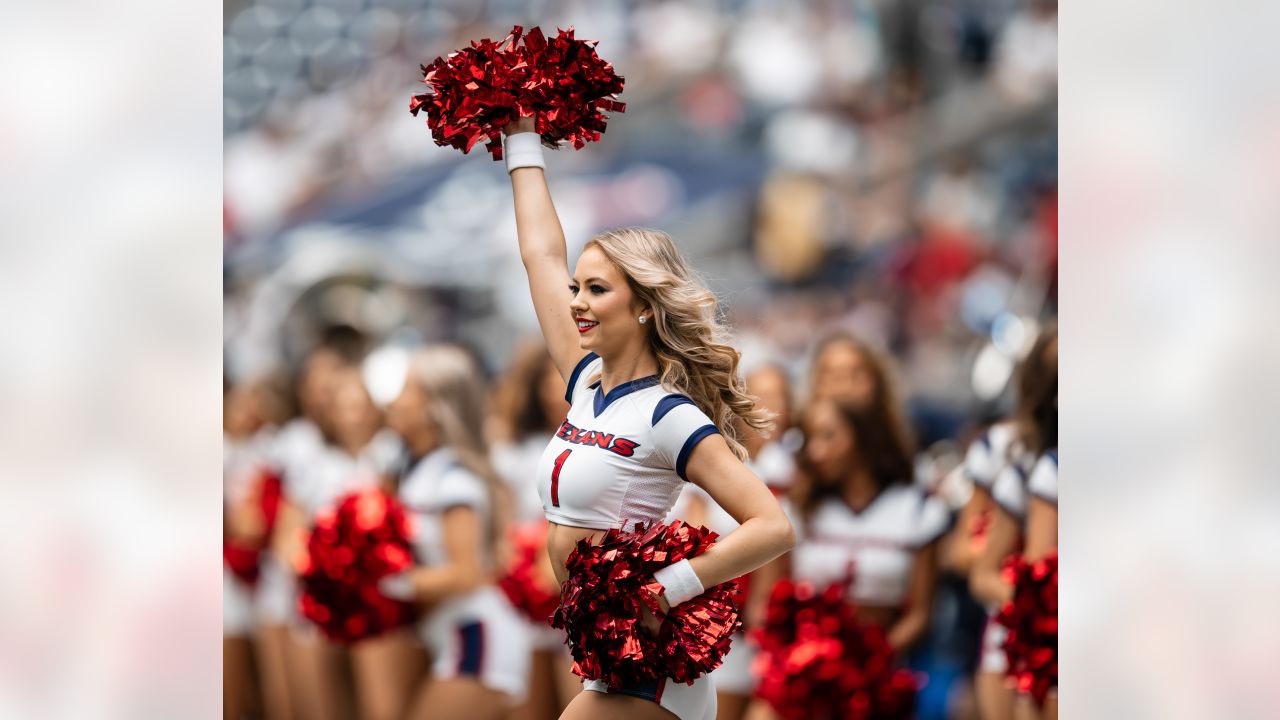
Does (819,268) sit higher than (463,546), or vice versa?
(819,268)

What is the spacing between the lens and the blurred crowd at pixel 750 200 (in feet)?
14.0

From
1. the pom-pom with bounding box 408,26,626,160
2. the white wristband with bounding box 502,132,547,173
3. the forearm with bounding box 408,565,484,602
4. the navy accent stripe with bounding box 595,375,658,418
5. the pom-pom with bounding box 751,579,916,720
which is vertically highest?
the pom-pom with bounding box 408,26,626,160

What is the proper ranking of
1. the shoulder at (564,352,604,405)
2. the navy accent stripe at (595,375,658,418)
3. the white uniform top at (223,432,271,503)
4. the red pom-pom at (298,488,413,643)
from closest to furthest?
1. the navy accent stripe at (595,375,658,418)
2. the shoulder at (564,352,604,405)
3. the red pom-pom at (298,488,413,643)
4. the white uniform top at (223,432,271,503)

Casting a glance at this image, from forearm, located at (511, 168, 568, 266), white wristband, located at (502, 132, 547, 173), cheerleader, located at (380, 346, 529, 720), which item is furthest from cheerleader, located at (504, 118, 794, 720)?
cheerleader, located at (380, 346, 529, 720)

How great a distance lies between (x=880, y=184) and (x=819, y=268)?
Answer: 1.16ft

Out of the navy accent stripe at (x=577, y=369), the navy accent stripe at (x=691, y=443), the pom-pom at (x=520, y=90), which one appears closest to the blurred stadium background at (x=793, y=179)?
the pom-pom at (x=520, y=90)

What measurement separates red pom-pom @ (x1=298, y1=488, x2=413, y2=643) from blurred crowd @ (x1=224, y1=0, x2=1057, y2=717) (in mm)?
167

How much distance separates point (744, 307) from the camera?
4285 mm

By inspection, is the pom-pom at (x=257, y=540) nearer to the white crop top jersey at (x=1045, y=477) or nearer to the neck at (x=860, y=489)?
the neck at (x=860, y=489)

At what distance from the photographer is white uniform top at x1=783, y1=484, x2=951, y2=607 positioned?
4.27 meters

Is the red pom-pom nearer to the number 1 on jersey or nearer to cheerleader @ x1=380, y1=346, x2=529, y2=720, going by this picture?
cheerleader @ x1=380, y1=346, x2=529, y2=720
